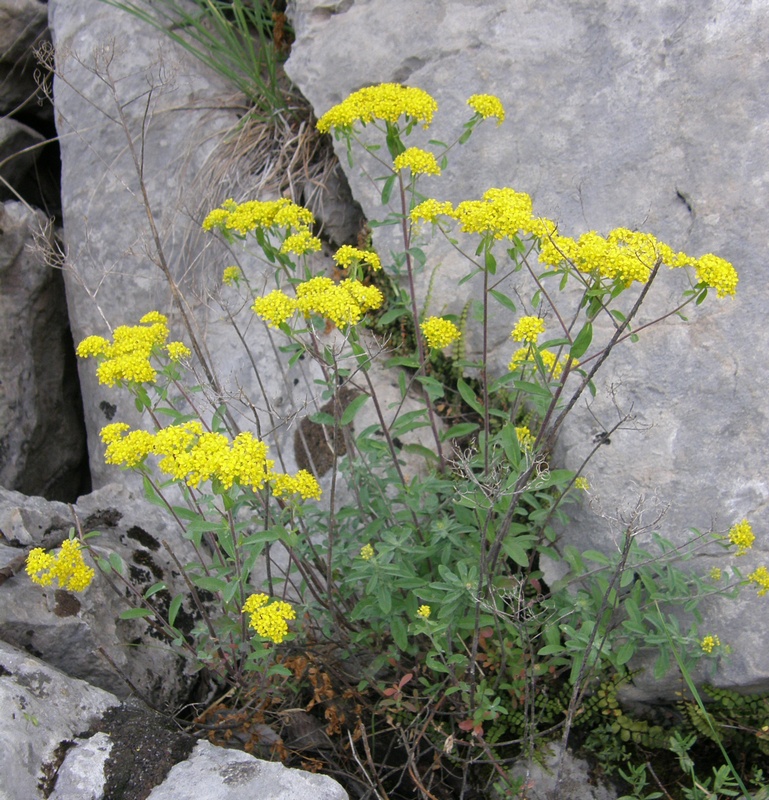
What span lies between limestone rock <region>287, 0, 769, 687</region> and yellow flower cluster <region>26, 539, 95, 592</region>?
6.61 feet

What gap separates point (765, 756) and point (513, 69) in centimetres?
344

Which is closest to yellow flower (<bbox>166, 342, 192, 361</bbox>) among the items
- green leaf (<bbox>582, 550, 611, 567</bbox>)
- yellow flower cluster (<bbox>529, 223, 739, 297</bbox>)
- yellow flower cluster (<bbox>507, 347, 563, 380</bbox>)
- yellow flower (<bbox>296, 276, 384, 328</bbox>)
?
yellow flower (<bbox>296, 276, 384, 328</bbox>)

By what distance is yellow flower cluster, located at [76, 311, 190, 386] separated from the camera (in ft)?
8.68

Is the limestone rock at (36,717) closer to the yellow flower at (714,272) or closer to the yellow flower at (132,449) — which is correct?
the yellow flower at (132,449)

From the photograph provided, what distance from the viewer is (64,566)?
2.68 meters

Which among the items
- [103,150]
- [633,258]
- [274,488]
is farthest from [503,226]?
[103,150]

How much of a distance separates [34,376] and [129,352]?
2307 millimetres

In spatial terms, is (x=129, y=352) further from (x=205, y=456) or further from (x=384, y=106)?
(x=384, y=106)

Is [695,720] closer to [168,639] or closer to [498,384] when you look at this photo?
[498,384]

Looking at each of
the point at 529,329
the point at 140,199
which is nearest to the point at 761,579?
the point at 529,329

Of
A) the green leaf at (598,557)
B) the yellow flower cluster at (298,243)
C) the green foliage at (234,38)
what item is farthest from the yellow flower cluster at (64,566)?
the green foliage at (234,38)

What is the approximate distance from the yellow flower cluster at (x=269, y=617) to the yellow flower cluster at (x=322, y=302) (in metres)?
0.95

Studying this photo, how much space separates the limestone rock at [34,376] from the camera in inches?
180

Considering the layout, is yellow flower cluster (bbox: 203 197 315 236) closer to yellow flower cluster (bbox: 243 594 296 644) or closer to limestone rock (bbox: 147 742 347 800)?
yellow flower cluster (bbox: 243 594 296 644)
